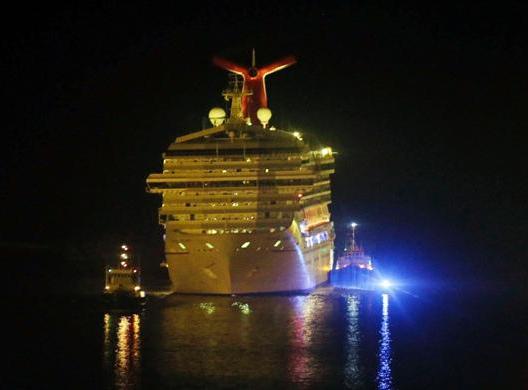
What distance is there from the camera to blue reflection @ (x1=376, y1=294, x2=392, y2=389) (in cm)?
3984

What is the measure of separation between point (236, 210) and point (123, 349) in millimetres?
10130

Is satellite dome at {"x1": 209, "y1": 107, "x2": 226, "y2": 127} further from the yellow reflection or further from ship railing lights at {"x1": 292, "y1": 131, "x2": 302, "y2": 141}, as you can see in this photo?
the yellow reflection

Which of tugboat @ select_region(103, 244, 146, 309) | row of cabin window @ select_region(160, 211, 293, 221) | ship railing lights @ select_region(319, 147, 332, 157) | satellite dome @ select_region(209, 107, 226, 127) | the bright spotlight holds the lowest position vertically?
tugboat @ select_region(103, 244, 146, 309)

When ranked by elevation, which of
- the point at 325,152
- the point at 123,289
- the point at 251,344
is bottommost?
the point at 251,344

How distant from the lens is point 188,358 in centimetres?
4234

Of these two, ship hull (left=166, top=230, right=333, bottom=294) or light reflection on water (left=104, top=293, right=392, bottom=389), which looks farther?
ship hull (left=166, top=230, right=333, bottom=294)

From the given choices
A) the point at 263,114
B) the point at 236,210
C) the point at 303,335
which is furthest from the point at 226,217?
the point at 303,335

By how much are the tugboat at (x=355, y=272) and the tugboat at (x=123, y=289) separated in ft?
34.2

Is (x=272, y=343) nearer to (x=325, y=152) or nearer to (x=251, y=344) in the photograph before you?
(x=251, y=344)

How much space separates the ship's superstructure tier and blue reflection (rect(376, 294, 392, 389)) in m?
4.46

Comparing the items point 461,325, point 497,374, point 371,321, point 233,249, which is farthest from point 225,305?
point 497,374

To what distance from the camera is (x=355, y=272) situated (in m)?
59.0

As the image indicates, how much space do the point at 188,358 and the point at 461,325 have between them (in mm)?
10747

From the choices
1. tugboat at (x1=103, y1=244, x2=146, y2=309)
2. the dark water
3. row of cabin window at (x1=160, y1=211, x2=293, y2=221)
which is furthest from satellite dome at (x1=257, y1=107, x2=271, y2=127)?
A: tugboat at (x1=103, y1=244, x2=146, y2=309)
